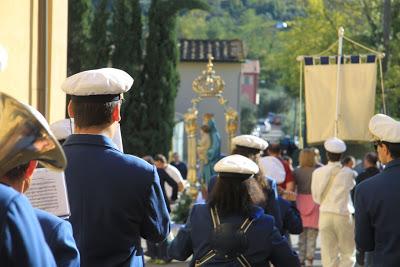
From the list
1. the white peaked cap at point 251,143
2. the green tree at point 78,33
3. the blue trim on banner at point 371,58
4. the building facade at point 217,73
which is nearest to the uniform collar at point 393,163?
the white peaked cap at point 251,143

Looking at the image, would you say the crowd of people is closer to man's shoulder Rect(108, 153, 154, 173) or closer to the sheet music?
man's shoulder Rect(108, 153, 154, 173)

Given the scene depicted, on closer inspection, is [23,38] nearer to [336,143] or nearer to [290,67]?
[336,143]

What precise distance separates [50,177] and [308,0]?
100ft

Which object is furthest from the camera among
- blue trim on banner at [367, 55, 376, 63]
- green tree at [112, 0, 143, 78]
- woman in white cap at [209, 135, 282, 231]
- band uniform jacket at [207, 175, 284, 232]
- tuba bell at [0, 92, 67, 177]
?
green tree at [112, 0, 143, 78]

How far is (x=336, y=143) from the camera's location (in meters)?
11.2

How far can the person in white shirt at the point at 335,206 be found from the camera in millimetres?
11352

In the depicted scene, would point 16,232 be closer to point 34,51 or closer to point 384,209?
point 384,209

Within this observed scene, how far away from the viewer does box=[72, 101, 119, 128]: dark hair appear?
442 cm

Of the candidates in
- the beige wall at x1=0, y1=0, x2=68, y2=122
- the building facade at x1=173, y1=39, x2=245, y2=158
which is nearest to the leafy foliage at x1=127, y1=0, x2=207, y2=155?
the building facade at x1=173, y1=39, x2=245, y2=158

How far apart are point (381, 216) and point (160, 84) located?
2496 centimetres

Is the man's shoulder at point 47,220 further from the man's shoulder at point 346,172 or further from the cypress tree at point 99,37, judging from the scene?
the cypress tree at point 99,37

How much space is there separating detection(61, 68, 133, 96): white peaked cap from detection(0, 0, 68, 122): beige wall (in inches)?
129

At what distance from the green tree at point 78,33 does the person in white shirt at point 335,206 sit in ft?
56.6

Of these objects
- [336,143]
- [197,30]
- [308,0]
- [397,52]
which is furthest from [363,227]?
[197,30]
